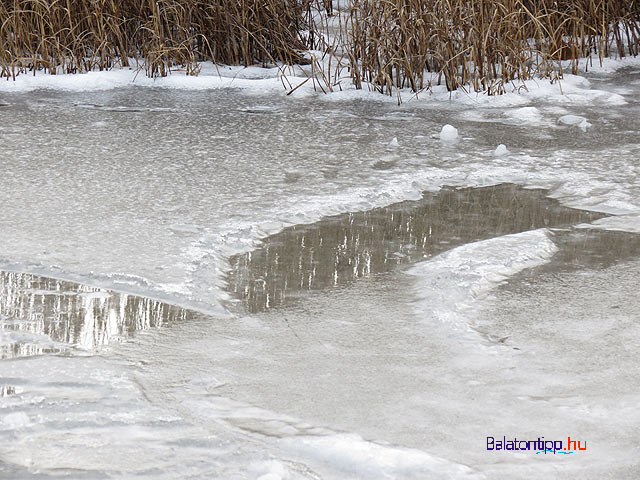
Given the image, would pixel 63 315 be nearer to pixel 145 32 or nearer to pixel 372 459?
pixel 372 459

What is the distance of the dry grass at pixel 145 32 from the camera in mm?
5438

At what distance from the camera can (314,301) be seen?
7.88 ft

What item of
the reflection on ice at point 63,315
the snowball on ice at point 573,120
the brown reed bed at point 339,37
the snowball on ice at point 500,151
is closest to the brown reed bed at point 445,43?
the brown reed bed at point 339,37

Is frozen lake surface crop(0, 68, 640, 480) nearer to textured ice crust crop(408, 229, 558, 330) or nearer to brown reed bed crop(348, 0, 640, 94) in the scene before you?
textured ice crust crop(408, 229, 558, 330)

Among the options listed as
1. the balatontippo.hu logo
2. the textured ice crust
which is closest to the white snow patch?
the balatontippo.hu logo

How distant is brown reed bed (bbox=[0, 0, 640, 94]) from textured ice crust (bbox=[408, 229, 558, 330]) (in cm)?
228

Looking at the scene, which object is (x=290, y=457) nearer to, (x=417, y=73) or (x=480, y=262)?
(x=480, y=262)

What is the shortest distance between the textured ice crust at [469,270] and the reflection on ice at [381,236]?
91mm

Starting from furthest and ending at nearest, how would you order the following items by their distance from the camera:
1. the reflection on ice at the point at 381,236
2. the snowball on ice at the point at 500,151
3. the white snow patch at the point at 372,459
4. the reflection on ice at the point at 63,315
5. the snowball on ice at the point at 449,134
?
1. the snowball on ice at the point at 449,134
2. the snowball on ice at the point at 500,151
3. the reflection on ice at the point at 381,236
4. the reflection on ice at the point at 63,315
5. the white snow patch at the point at 372,459

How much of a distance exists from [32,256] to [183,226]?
1.70ft

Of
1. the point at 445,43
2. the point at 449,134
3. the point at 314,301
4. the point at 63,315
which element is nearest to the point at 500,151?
the point at 449,134

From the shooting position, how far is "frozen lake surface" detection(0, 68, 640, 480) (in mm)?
1717

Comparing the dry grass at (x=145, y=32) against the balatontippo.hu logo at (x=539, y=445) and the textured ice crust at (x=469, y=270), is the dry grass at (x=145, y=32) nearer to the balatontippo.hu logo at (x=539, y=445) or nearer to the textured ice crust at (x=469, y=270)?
the textured ice crust at (x=469, y=270)

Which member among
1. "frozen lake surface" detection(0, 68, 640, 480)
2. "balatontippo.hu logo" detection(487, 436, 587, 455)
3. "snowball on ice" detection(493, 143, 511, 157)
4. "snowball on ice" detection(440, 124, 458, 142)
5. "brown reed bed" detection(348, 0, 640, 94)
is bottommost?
"balatontippo.hu logo" detection(487, 436, 587, 455)
